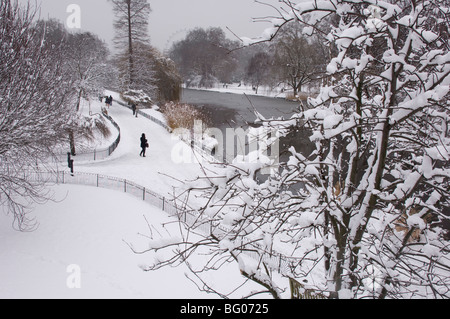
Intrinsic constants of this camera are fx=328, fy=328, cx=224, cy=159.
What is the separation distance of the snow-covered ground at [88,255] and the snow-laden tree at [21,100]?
94cm

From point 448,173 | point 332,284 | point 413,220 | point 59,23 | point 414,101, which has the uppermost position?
point 59,23

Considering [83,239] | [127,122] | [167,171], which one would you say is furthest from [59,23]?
[83,239]

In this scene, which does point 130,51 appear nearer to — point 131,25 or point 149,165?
point 131,25

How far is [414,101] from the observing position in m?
3.07

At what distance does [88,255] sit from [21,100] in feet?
16.0

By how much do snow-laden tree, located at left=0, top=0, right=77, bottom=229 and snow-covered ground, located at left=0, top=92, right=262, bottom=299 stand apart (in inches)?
36.8

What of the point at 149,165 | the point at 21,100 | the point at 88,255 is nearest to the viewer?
the point at 88,255

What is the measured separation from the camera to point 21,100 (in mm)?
9500

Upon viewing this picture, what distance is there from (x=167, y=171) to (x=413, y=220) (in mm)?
14121

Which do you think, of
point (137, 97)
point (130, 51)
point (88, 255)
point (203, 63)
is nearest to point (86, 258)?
point (88, 255)

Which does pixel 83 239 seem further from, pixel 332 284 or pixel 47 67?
pixel 332 284

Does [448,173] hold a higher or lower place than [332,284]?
higher

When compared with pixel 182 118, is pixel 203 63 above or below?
above
